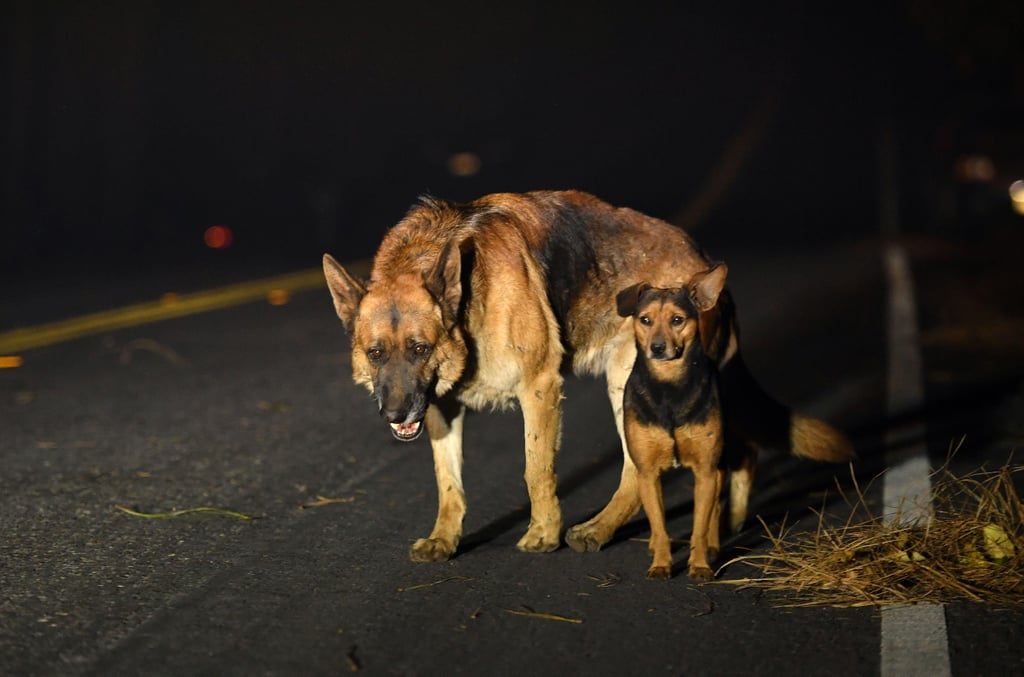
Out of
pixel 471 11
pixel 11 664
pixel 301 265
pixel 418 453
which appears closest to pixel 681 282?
pixel 418 453

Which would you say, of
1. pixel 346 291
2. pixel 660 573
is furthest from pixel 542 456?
pixel 346 291

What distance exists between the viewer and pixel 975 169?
2600 cm

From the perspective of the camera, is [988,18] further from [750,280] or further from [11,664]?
[11,664]

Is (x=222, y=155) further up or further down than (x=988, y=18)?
further down

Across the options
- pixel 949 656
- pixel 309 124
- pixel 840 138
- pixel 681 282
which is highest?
pixel 681 282

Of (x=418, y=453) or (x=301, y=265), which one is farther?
(x=301, y=265)

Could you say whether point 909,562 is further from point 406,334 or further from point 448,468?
point 406,334

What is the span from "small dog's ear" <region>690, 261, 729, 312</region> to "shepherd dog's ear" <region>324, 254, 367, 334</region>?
1415mm

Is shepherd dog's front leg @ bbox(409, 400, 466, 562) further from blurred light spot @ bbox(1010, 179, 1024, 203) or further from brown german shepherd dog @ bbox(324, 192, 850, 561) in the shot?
blurred light spot @ bbox(1010, 179, 1024, 203)

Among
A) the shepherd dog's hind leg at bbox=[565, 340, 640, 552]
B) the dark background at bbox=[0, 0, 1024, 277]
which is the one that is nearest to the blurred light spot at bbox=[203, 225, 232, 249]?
the dark background at bbox=[0, 0, 1024, 277]

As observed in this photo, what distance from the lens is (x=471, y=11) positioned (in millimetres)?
54781

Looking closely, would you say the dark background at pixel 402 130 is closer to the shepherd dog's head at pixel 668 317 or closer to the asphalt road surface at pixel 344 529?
the asphalt road surface at pixel 344 529

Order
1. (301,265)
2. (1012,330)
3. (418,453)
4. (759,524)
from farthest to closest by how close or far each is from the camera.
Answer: (301,265) < (1012,330) < (418,453) < (759,524)

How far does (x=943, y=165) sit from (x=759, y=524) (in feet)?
75.9
